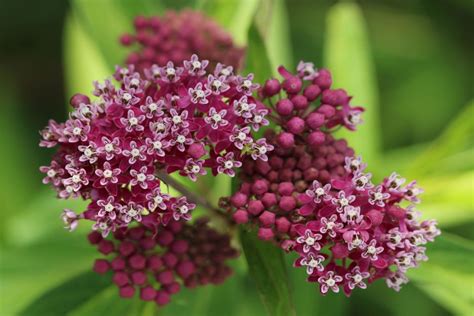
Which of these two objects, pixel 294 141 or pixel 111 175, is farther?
pixel 294 141

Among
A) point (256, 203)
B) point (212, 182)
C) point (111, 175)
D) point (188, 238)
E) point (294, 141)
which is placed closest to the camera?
point (111, 175)

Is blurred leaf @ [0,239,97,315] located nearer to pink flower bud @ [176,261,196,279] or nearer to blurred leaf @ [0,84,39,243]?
pink flower bud @ [176,261,196,279]

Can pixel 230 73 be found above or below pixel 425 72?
below

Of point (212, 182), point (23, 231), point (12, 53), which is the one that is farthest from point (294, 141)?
point (12, 53)

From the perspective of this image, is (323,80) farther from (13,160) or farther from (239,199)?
(13,160)

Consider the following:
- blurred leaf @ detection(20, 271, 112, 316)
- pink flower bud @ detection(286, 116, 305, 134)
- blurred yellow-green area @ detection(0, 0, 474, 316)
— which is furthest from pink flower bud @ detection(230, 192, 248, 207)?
blurred leaf @ detection(20, 271, 112, 316)

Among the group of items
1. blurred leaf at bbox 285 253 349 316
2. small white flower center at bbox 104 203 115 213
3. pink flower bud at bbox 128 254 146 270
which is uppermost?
small white flower center at bbox 104 203 115 213

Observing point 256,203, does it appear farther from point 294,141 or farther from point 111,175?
point 111,175

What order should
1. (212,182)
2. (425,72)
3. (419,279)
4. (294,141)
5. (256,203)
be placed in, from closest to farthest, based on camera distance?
(256,203) < (294,141) < (419,279) < (212,182) < (425,72)
